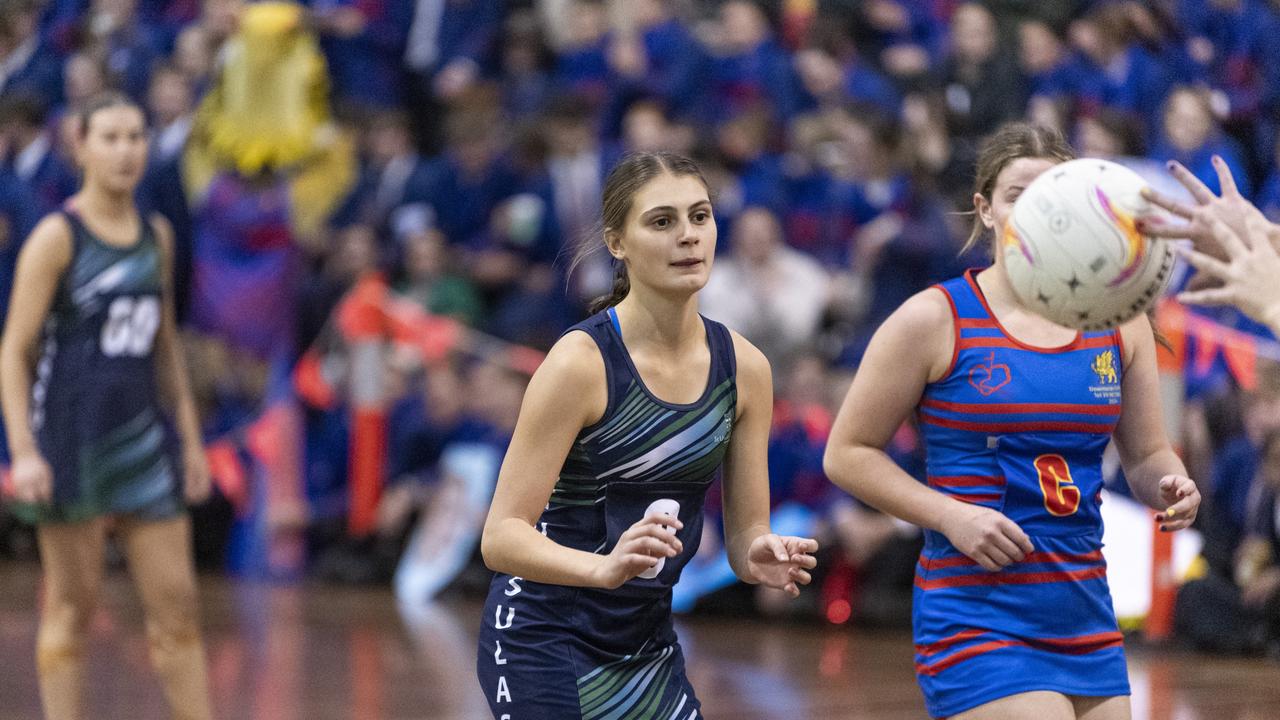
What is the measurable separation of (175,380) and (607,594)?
2.86 m

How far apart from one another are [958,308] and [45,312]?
10.5 ft

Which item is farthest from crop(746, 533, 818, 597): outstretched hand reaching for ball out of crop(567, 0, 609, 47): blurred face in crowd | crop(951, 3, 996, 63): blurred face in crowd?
crop(567, 0, 609, 47): blurred face in crowd

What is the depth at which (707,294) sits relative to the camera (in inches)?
391

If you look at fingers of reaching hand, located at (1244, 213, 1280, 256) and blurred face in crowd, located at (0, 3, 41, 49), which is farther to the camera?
blurred face in crowd, located at (0, 3, 41, 49)

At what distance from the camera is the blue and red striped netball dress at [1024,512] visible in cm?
375

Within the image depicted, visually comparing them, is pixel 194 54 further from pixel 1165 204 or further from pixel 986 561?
pixel 1165 204

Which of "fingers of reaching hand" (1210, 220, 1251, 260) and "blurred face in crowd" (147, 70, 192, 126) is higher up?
"blurred face in crowd" (147, 70, 192, 126)

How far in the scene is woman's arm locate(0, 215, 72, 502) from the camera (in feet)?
18.5

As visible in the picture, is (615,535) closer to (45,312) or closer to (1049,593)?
(1049,593)

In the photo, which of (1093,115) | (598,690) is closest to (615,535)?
(598,690)

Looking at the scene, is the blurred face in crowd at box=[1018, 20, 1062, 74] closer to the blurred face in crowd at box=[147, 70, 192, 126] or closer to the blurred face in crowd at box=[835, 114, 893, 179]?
the blurred face in crowd at box=[835, 114, 893, 179]

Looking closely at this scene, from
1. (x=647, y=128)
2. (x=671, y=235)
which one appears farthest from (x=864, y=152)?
(x=671, y=235)

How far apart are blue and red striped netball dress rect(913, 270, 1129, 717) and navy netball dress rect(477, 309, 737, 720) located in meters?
0.56

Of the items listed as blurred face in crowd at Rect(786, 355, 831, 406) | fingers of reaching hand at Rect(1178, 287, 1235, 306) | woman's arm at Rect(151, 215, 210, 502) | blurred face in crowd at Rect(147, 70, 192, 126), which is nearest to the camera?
fingers of reaching hand at Rect(1178, 287, 1235, 306)
